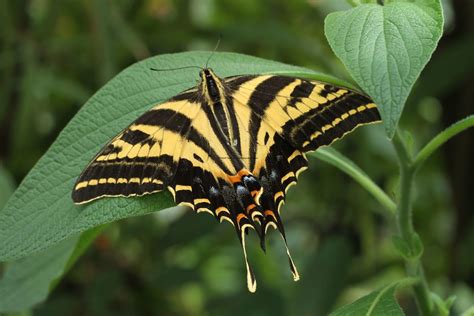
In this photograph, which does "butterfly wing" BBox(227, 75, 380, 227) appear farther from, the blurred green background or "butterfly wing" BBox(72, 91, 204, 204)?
the blurred green background

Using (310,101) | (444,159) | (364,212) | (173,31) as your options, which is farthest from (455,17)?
(310,101)

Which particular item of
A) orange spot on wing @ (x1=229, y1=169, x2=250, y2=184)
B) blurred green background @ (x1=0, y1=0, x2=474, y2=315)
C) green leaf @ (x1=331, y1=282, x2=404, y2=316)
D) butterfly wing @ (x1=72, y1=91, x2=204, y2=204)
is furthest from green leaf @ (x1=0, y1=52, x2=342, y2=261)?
blurred green background @ (x1=0, y1=0, x2=474, y2=315)

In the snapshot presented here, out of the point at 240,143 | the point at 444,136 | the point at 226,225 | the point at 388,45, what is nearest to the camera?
the point at 388,45

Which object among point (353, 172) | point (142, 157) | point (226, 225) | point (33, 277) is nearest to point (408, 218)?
point (353, 172)

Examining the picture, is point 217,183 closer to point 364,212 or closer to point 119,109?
point 119,109

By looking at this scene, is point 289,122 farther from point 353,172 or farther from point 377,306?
point 377,306
